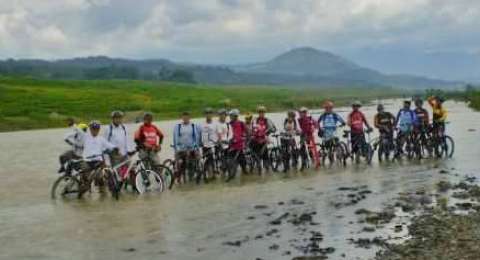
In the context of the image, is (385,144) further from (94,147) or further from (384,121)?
(94,147)

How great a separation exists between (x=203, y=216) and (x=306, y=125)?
9.35m

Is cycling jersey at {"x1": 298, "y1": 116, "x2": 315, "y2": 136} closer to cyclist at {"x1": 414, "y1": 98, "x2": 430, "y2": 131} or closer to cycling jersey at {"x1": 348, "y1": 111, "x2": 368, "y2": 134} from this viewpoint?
cycling jersey at {"x1": 348, "y1": 111, "x2": 368, "y2": 134}

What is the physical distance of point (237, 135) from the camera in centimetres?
2247

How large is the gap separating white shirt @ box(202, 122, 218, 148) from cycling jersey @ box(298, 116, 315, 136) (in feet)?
11.1

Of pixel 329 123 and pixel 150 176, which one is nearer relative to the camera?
pixel 150 176

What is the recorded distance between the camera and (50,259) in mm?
12109

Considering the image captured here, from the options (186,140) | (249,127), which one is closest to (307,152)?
(249,127)

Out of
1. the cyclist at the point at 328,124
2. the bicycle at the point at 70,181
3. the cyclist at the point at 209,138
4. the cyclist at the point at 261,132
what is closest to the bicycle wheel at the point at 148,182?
the bicycle at the point at 70,181

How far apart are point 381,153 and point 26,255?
51.0 feet

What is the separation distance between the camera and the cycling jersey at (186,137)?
842 inches

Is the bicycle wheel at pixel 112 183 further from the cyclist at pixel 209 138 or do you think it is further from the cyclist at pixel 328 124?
the cyclist at pixel 328 124

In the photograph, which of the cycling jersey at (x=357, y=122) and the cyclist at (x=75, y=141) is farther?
the cycling jersey at (x=357, y=122)

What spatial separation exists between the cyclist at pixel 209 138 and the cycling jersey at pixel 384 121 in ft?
20.1

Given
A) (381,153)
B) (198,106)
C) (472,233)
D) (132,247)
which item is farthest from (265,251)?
(198,106)
